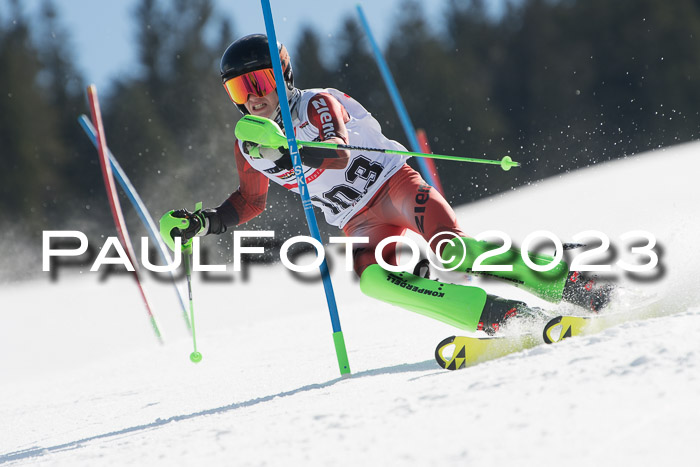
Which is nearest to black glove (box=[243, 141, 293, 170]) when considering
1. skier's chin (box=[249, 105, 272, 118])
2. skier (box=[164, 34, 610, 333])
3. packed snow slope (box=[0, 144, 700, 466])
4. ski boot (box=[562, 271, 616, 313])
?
skier (box=[164, 34, 610, 333])

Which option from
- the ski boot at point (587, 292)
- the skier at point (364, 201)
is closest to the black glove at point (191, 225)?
the skier at point (364, 201)

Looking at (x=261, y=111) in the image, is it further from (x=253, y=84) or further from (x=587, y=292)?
(x=587, y=292)

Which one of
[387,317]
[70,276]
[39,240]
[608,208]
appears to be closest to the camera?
[387,317]

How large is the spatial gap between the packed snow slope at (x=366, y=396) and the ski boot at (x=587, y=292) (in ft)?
0.38

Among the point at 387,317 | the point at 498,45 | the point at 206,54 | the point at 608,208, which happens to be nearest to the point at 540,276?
the point at 387,317

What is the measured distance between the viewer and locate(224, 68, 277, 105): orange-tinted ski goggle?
3053mm

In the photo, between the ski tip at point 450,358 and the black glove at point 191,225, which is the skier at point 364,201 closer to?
the black glove at point 191,225

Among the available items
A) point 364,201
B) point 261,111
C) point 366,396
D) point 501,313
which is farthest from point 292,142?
point 366,396

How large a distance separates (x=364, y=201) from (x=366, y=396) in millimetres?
1271

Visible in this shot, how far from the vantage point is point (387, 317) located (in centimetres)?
483

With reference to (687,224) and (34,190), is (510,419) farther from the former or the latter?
(34,190)

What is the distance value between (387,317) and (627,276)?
1.81 m

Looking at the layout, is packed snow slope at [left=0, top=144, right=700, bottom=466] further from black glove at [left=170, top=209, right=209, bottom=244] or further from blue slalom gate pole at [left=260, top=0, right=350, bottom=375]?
black glove at [left=170, top=209, right=209, bottom=244]

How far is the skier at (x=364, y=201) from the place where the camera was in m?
2.71
